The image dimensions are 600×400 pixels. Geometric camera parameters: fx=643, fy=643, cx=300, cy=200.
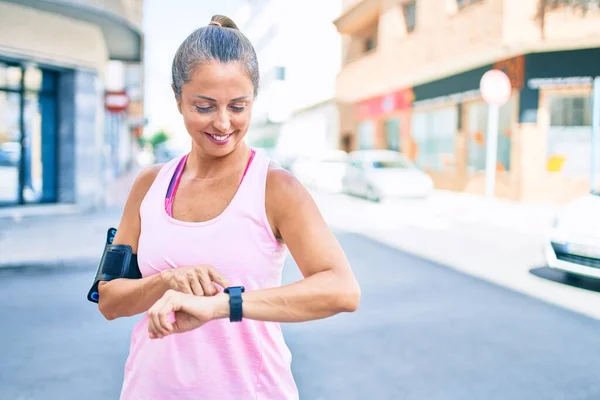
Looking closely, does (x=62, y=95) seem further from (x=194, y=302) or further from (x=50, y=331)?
(x=194, y=302)

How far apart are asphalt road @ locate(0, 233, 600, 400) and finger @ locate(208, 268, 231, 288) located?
9.18 feet

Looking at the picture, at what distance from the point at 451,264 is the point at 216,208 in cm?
776

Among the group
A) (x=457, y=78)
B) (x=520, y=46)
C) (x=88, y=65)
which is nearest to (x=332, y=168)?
(x=457, y=78)

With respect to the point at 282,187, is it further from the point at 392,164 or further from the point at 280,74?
the point at 280,74

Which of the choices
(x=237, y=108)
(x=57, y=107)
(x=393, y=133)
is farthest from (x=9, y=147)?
(x=393, y=133)

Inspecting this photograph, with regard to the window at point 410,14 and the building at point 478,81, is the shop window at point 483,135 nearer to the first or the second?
the building at point 478,81

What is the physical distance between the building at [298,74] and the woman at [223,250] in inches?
1250

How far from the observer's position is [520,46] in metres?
18.5

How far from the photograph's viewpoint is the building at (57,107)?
14.2 metres

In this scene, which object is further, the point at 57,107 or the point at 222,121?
the point at 57,107

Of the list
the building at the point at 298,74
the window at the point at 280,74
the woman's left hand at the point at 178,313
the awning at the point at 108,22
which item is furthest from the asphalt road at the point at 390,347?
the window at the point at 280,74

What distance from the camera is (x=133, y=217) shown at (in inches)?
64.2

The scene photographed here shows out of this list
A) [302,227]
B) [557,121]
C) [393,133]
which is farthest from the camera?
[393,133]

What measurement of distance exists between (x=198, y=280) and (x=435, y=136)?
80.9ft
